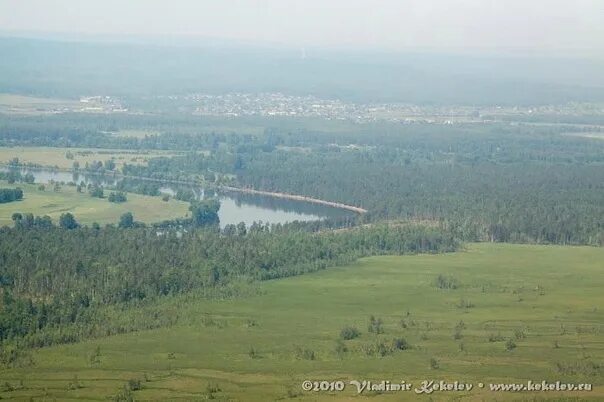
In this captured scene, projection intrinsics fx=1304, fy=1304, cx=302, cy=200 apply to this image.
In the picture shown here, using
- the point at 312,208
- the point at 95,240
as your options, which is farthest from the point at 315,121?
the point at 95,240

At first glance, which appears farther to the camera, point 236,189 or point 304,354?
point 236,189

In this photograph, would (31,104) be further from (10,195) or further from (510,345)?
(510,345)

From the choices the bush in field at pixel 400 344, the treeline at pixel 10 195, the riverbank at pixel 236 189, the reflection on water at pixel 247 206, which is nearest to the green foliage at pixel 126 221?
the reflection on water at pixel 247 206

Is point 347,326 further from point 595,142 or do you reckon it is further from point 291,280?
point 595,142

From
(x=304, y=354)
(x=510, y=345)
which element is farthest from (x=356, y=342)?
(x=510, y=345)

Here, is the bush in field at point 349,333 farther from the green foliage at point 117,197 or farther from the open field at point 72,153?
the open field at point 72,153

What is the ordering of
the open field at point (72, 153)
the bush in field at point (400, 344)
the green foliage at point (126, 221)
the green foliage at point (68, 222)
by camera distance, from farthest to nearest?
1. the open field at point (72, 153)
2. the green foliage at point (126, 221)
3. the green foliage at point (68, 222)
4. the bush in field at point (400, 344)
